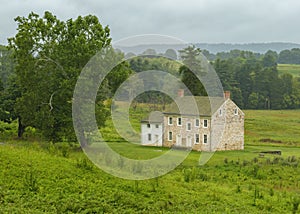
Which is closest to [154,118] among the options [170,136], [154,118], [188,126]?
[154,118]

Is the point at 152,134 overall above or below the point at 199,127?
below

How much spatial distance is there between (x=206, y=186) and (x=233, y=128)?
25.7 m

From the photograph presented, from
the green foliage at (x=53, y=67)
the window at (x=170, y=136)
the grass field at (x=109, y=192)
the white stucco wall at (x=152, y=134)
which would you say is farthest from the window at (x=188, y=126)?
the grass field at (x=109, y=192)

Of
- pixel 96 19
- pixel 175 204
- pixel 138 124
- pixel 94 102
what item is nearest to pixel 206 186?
pixel 175 204

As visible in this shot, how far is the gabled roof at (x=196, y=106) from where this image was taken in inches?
1850

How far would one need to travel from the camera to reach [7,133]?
44.6m

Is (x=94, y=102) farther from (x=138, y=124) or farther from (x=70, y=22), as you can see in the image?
(x=138, y=124)

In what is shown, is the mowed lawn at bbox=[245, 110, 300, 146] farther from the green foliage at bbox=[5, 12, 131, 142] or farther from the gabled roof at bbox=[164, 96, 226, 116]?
the green foliage at bbox=[5, 12, 131, 142]

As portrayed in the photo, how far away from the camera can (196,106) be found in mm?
48656

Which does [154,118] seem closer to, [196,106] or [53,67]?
[196,106]

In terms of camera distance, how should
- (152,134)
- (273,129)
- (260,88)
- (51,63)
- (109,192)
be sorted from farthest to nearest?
(260,88) < (273,129) < (152,134) < (51,63) < (109,192)

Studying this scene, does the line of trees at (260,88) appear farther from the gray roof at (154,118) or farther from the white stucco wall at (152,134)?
the white stucco wall at (152,134)

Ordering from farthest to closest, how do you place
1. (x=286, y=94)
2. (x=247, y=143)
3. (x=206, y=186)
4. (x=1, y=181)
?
(x=286, y=94)
(x=247, y=143)
(x=206, y=186)
(x=1, y=181)

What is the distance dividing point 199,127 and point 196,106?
293 cm
